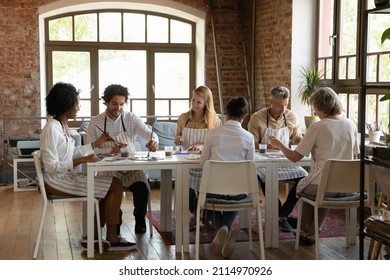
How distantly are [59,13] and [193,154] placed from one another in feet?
16.8

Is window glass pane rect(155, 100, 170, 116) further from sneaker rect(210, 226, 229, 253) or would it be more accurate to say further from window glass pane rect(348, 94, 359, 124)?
sneaker rect(210, 226, 229, 253)


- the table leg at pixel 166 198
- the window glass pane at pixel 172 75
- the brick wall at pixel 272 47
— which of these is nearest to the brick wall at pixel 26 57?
the brick wall at pixel 272 47

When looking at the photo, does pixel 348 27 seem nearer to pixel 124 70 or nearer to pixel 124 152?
pixel 124 152

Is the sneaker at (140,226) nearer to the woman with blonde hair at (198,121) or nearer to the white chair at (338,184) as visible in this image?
the woman with blonde hair at (198,121)

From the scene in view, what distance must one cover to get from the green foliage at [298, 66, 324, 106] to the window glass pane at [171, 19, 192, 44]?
254 centimetres

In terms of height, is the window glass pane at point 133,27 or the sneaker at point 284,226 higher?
the window glass pane at point 133,27

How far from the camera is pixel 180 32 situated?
33.8 ft

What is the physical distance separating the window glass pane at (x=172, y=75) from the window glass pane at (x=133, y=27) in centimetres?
45

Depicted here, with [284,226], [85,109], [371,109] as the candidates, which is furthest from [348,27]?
[85,109]

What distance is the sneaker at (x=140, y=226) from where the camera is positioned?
5918 millimetres

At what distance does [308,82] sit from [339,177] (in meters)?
3.42

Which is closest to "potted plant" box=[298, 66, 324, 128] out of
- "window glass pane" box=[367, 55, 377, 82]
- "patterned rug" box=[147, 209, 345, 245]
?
"window glass pane" box=[367, 55, 377, 82]

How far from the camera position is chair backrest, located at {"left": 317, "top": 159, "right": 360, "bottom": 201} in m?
4.87

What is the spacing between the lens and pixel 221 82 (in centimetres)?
994
